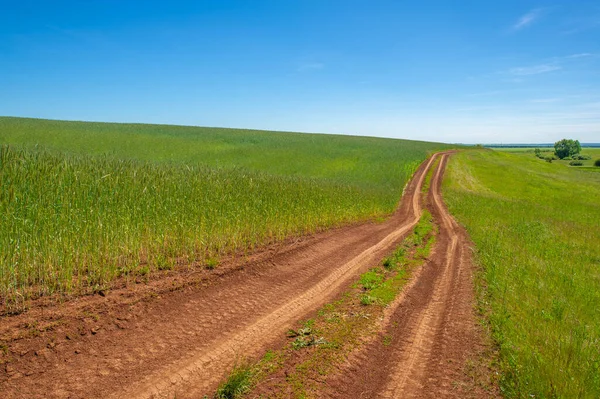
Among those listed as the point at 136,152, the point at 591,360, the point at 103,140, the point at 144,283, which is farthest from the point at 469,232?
the point at 103,140

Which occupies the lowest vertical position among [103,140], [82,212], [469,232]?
[469,232]

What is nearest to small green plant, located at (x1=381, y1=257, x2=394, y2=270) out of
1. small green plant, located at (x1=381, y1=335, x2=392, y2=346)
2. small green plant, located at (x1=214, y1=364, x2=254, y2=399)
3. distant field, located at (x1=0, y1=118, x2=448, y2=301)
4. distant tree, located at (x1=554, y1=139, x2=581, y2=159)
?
distant field, located at (x1=0, y1=118, x2=448, y2=301)

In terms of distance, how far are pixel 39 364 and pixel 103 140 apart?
181 ft

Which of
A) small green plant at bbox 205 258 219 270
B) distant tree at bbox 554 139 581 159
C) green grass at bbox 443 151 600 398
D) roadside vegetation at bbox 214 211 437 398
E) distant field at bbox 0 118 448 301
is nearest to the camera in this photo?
roadside vegetation at bbox 214 211 437 398

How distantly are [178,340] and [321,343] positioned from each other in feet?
8.38

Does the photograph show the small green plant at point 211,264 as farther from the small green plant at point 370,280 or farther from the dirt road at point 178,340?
the small green plant at point 370,280

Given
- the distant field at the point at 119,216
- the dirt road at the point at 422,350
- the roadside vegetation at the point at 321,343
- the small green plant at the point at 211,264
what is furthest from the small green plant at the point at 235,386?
the small green plant at the point at 211,264

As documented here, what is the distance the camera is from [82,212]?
8.16 meters

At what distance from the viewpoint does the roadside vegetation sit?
4.98 meters

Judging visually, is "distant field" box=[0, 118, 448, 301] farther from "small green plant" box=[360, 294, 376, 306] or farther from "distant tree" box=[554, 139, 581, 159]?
"distant tree" box=[554, 139, 581, 159]

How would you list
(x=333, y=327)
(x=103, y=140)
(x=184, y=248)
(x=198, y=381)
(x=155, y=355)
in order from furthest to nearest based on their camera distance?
(x=103, y=140)
(x=184, y=248)
(x=333, y=327)
(x=155, y=355)
(x=198, y=381)

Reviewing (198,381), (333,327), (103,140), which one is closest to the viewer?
(198,381)

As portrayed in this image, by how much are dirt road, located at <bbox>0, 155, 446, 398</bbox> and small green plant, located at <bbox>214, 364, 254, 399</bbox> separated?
0.83 ft

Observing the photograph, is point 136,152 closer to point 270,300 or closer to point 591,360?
point 270,300
